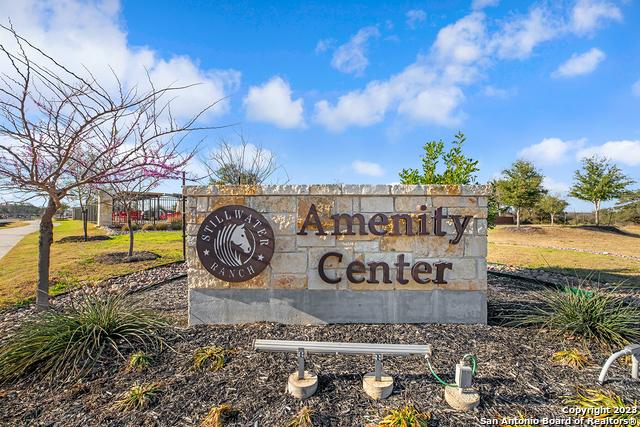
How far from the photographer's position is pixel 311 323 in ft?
13.2

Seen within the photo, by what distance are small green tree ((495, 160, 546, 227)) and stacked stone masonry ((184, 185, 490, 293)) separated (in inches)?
720

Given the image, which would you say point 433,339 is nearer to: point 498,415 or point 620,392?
point 498,415

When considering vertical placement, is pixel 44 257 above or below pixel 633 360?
above

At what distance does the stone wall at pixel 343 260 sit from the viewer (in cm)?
393

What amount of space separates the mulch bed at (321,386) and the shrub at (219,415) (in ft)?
0.26

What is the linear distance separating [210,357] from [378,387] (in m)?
1.58

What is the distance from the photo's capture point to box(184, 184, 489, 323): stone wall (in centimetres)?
393

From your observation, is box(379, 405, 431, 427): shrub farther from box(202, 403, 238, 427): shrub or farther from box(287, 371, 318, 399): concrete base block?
box(202, 403, 238, 427): shrub

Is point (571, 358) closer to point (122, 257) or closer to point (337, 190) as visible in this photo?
point (337, 190)

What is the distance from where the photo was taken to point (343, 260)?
3.99 metres

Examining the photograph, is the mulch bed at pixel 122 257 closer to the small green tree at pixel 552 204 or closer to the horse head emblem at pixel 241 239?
the horse head emblem at pixel 241 239

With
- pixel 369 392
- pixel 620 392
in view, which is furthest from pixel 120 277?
pixel 620 392

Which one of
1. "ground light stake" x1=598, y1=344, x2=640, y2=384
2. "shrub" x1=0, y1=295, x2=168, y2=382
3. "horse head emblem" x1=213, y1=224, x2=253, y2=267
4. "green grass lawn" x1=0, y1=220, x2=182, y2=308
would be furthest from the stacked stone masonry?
"green grass lawn" x1=0, y1=220, x2=182, y2=308

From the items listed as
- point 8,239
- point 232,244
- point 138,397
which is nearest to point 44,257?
point 232,244
